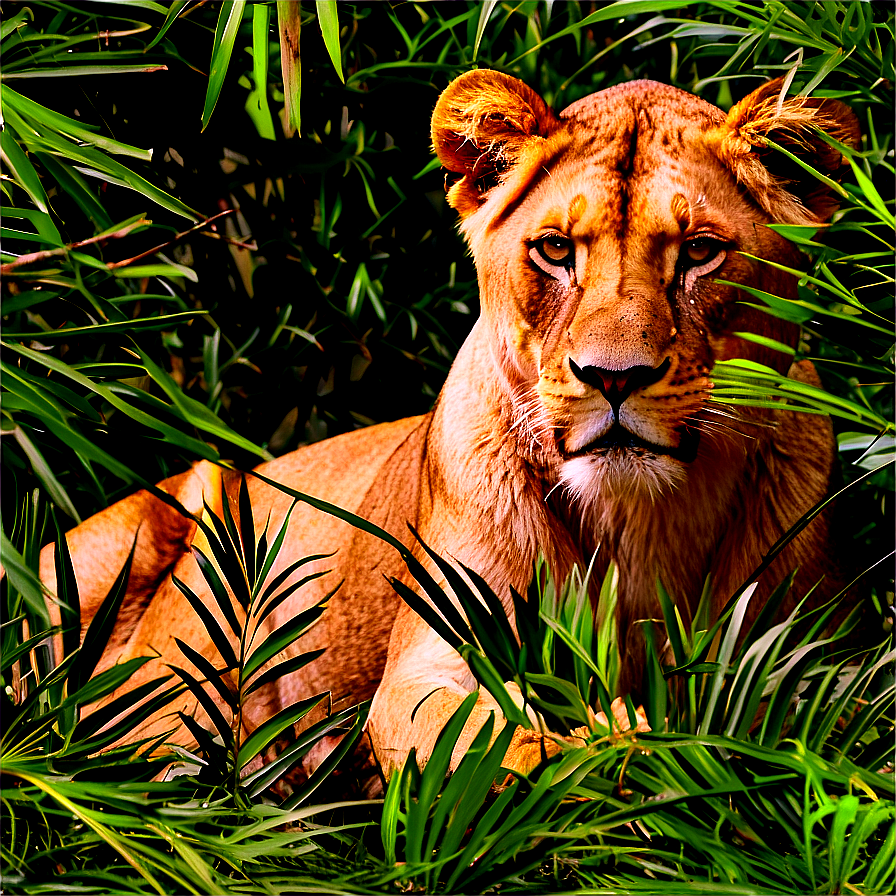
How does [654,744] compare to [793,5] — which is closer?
[654,744]

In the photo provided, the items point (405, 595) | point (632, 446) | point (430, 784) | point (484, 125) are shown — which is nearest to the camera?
point (430, 784)

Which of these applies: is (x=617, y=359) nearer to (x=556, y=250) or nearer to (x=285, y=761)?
(x=556, y=250)

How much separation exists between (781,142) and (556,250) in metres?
0.33

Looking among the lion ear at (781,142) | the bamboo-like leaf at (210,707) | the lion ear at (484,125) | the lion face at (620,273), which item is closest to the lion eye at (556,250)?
the lion face at (620,273)

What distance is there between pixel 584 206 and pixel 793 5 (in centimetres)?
52

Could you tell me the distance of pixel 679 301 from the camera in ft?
4.28

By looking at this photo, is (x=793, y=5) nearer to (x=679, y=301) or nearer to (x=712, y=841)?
(x=679, y=301)

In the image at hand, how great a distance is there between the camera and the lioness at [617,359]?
129 centimetres

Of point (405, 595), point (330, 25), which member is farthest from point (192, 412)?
point (330, 25)

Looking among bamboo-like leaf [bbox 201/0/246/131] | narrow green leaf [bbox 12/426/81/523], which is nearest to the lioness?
bamboo-like leaf [bbox 201/0/246/131]

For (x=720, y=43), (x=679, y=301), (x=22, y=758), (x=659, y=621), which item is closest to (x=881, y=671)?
(x=659, y=621)

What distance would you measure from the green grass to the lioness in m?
0.08

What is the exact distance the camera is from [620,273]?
1295 millimetres

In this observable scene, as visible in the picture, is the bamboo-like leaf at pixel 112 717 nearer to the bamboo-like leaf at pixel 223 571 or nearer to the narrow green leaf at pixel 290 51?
the bamboo-like leaf at pixel 223 571
